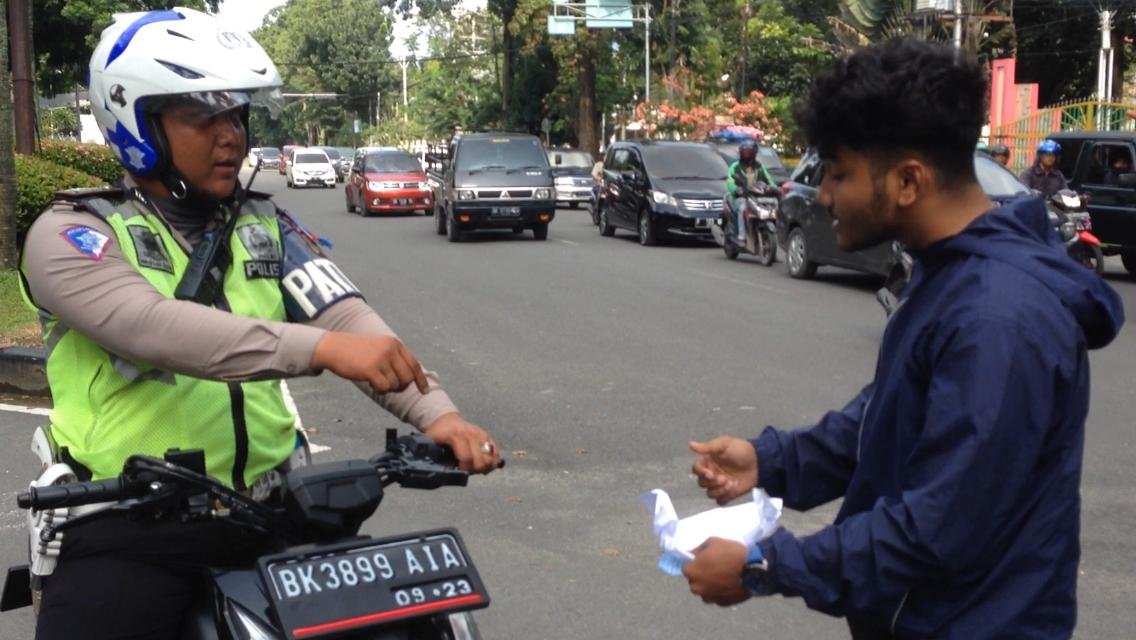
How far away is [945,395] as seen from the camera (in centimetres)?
208

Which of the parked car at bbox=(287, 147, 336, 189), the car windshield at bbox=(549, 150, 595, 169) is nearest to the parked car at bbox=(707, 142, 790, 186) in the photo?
the car windshield at bbox=(549, 150, 595, 169)

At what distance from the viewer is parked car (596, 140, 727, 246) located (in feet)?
72.3

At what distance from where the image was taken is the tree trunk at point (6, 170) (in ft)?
45.1

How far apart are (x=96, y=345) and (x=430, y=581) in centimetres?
83

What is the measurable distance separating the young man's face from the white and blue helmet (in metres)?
1.16

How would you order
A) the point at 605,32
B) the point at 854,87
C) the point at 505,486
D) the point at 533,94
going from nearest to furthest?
1. the point at 854,87
2. the point at 505,486
3. the point at 605,32
4. the point at 533,94

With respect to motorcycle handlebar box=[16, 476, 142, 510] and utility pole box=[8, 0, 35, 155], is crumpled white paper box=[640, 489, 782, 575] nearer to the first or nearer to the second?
motorcycle handlebar box=[16, 476, 142, 510]

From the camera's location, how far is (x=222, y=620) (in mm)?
2436

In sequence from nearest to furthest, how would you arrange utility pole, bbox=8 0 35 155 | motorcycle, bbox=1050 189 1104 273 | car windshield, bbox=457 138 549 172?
motorcycle, bbox=1050 189 1104 273 → utility pole, bbox=8 0 35 155 → car windshield, bbox=457 138 549 172

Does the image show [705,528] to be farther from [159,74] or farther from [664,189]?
[664,189]

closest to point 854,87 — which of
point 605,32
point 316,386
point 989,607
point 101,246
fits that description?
point 989,607

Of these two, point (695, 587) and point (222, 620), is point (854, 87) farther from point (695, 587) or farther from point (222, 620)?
point (222, 620)

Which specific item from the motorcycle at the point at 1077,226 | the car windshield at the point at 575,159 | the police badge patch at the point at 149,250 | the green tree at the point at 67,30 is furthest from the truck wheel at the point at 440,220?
the police badge patch at the point at 149,250

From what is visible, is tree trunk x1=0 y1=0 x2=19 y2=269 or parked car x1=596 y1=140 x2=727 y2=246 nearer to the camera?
tree trunk x1=0 y1=0 x2=19 y2=269
